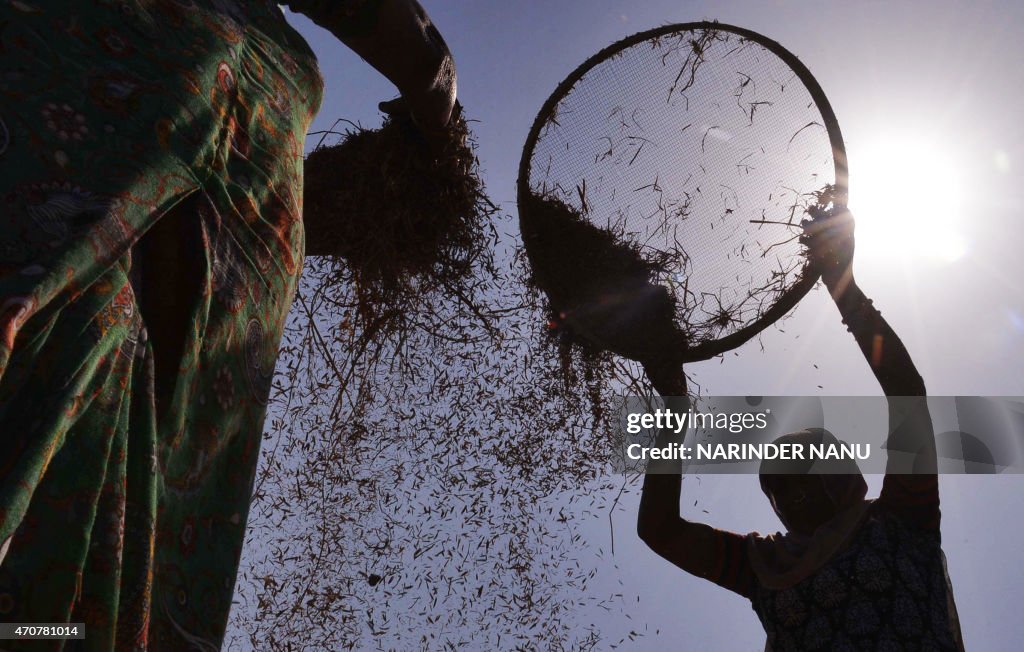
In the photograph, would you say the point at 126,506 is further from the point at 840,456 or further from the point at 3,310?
the point at 840,456

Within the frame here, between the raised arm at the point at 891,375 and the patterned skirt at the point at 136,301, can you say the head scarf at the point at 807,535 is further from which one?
the patterned skirt at the point at 136,301

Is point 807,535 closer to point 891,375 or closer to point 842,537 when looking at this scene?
point 842,537

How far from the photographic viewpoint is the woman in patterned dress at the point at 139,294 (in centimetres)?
92

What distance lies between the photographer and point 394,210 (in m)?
2.92

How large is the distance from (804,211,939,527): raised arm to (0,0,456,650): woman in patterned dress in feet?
6.75

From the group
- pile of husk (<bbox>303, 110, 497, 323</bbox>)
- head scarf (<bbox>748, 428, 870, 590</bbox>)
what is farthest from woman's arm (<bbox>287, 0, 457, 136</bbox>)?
head scarf (<bbox>748, 428, 870, 590</bbox>)

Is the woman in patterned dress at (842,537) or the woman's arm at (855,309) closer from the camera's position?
the woman in patterned dress at (842,537)

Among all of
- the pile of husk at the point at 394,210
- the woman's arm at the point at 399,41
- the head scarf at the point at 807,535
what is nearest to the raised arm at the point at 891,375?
the head scarf at the point at 807,535

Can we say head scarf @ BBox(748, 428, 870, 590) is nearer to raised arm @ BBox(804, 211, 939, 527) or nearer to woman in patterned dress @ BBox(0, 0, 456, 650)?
raised arm @ BBox(804, 211, 939, 527)

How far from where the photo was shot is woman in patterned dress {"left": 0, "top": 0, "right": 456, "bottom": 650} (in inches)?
36.1

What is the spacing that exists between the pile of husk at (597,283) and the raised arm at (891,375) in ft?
1.93

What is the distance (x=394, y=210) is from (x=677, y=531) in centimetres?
158

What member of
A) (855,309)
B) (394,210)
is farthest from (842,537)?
(394,210)

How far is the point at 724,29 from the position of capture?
3176mm
